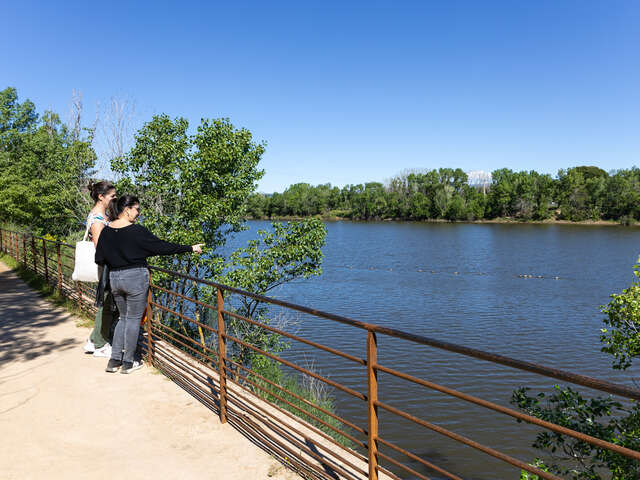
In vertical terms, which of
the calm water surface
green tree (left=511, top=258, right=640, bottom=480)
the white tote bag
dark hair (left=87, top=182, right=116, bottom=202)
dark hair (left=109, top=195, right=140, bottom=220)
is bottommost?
the calm water surface

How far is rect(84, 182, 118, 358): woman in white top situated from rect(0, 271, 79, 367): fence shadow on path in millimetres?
657

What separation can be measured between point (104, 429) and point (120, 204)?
7.25 ft

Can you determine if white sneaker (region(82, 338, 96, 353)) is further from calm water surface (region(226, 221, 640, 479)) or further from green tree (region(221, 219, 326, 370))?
calm water surface (region(226, 221, 640, 479))

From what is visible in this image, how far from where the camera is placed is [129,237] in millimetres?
4812

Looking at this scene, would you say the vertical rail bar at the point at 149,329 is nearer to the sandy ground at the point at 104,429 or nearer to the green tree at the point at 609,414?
the sandy ground at the point at 104,429

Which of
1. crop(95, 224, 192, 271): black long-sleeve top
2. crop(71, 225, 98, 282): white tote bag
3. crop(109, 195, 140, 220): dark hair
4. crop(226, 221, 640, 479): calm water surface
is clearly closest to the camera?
crop(95, 224, 192, 271): black long-sleeve top

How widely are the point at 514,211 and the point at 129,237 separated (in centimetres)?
11079

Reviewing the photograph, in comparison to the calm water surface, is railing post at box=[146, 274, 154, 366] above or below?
above

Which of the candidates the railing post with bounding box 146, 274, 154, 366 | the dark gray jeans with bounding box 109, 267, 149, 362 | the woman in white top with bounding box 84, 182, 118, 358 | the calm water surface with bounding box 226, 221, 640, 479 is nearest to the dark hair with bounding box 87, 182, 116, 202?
the woman in white top with bounding box 84, 182, 118, 358

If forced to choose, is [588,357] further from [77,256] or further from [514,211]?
[514,211]

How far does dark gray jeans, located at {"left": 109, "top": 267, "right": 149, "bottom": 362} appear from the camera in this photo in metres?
4.96

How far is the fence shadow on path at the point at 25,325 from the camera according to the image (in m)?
6.30

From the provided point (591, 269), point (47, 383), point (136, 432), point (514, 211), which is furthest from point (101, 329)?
point (514, 211)

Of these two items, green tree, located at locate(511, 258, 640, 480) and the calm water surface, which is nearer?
green tree, located at locate(511, 258, 640, 480)
